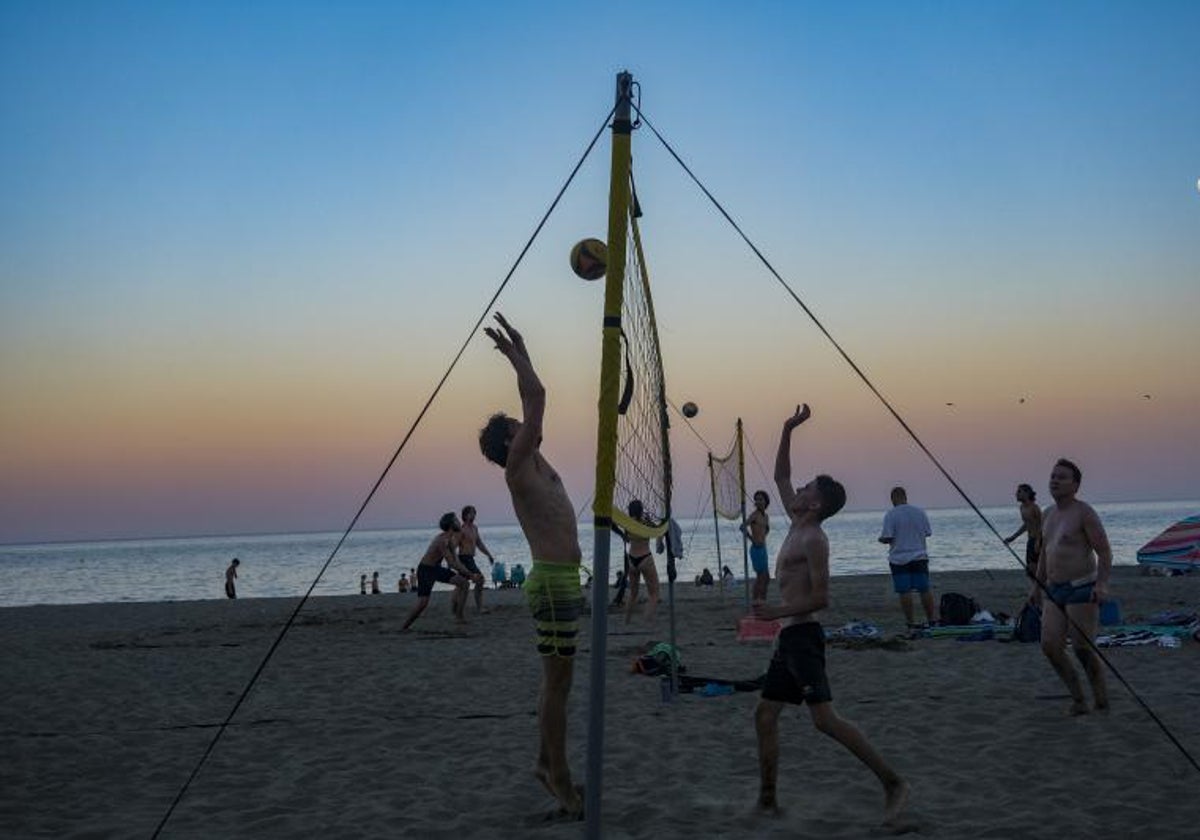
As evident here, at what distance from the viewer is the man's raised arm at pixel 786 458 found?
527cm

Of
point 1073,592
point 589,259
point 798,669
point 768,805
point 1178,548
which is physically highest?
point 589,259

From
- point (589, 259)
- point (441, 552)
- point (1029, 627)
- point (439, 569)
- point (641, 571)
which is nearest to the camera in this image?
point (589, 259)

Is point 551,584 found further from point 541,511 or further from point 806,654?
point 806,654

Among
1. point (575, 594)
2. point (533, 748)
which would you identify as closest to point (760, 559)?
point (533, 748)

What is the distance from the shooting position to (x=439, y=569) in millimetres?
14219

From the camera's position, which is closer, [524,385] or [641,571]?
[524,385]

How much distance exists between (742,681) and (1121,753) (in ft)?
10.5

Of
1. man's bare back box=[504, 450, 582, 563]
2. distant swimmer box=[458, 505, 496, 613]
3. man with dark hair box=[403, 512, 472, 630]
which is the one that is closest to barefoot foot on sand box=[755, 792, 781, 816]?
man's bare back box=[504, 450, 582, 563]

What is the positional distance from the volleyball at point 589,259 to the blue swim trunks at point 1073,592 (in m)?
3.76

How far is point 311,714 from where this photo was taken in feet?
25.3

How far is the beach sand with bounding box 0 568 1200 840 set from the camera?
15.5 feet

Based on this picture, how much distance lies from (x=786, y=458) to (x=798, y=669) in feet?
4.08

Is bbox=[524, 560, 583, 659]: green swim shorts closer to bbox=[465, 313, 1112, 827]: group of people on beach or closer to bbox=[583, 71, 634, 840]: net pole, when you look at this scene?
bbox=[465, 313, 1112, 827]: group of people on beach

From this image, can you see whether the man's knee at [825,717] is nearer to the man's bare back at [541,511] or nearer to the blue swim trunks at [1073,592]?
the man's bare back at [541,511]
